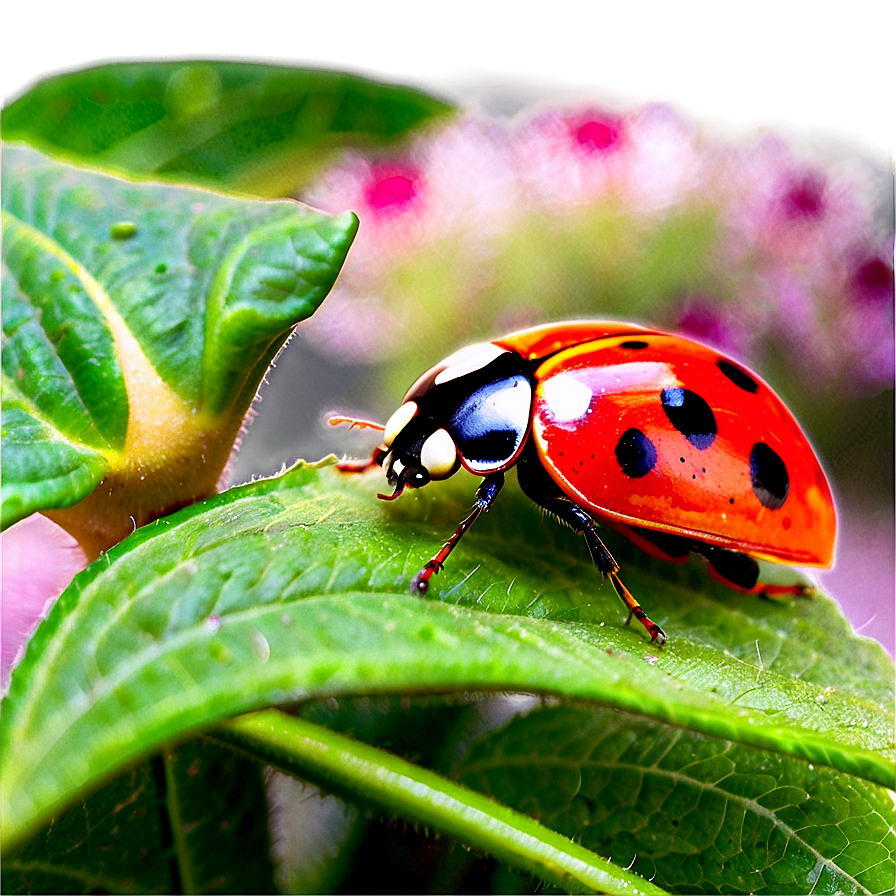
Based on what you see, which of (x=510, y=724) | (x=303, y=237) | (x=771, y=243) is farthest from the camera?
(x=771, y=243)

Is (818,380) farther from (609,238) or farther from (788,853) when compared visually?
(788,853)

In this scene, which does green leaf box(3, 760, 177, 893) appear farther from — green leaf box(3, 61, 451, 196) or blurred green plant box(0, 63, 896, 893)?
green leaf box(3, 61, 451, 196)

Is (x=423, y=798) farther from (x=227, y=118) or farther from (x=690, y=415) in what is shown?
(x=227, y=118)

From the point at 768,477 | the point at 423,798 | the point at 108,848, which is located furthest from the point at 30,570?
the point at 768,477

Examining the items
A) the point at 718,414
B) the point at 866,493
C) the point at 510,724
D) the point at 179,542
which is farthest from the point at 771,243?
the point at 179,542

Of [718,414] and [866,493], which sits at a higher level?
[718,414]

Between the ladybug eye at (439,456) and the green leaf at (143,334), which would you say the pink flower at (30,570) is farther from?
the ladybug eye at (439,456)

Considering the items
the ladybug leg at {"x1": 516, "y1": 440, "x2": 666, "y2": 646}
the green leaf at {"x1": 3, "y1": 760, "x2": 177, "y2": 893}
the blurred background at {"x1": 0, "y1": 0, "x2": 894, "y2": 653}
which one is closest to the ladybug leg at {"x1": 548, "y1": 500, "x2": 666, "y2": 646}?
the ladybug leg at {"x1": 516, "y1": 440, "x2": 666, "y2": 646}
